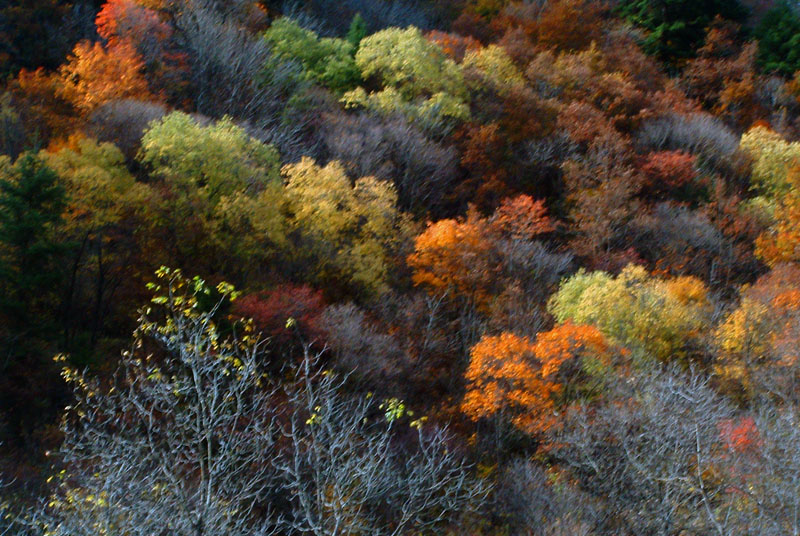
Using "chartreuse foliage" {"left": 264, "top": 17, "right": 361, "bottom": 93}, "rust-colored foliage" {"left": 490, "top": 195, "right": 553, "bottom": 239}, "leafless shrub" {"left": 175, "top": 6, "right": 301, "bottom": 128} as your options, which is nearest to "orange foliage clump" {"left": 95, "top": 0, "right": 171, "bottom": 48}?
"leafless shrub" {"left": 175, "top": 6, "right": 301, "bottom": 128}

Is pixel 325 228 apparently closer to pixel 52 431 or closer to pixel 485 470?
pixel 485 470

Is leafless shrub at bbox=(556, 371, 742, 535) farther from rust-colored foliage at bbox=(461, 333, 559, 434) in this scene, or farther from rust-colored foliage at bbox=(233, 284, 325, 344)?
rust-colored foliage at bbox=(233, 284, 325, 344)

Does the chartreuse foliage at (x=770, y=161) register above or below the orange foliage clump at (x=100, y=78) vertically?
above

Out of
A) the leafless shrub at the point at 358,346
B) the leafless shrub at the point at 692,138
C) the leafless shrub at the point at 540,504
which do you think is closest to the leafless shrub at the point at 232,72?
the leafless shrub at the point at 358,346

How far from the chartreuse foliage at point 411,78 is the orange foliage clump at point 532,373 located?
1402 centimetres

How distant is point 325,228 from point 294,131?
254 inches

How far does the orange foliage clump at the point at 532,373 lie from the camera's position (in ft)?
76.9

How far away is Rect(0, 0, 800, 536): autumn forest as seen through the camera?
12.9 meters

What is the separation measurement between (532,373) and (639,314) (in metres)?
4.60

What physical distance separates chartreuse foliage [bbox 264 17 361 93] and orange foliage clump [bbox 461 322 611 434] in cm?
1698

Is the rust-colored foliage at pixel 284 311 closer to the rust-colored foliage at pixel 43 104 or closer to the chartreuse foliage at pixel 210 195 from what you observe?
the chartreuse foliage at pixel 210 195

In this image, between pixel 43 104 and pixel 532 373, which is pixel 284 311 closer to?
pixel 532 373

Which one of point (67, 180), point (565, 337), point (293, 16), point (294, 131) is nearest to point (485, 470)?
point (565, 337)

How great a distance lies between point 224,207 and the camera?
969 inches
